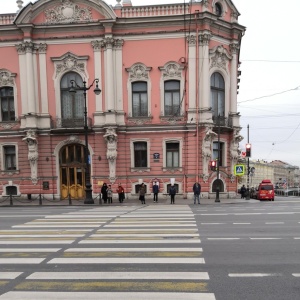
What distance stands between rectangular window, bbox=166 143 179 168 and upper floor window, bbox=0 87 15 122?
43.2 feet

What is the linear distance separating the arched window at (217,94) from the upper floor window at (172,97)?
289cm

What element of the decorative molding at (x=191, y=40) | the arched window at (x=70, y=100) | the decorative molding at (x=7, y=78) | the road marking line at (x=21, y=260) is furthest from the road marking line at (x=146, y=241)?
the decorative molding at (x=7, y=78)

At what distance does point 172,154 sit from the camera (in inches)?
979

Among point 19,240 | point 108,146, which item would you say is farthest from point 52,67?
point 19,240

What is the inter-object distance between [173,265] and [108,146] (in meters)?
18.4

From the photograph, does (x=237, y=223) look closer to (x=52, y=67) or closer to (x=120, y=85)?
(x=120, y=85)

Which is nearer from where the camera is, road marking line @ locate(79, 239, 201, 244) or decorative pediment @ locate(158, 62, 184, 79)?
road marking line @ locate(79, 239, 201, 244)

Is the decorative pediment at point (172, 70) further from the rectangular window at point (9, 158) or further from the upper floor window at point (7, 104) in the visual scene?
the rectangular window at point (9, 158)

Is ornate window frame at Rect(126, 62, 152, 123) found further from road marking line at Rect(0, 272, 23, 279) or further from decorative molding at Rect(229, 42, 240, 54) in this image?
road marking line at Rect(0, 272, 23, 279)

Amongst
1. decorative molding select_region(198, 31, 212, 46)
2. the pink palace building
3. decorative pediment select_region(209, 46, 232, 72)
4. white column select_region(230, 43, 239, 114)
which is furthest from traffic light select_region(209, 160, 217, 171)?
decorative molding select_region(198, 31, 212, 46)

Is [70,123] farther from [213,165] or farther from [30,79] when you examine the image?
[213,165]

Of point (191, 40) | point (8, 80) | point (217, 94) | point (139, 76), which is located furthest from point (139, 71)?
point (8, 80)

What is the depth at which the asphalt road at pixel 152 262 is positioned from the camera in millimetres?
4918

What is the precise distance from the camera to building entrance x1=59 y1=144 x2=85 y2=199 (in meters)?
25.3
